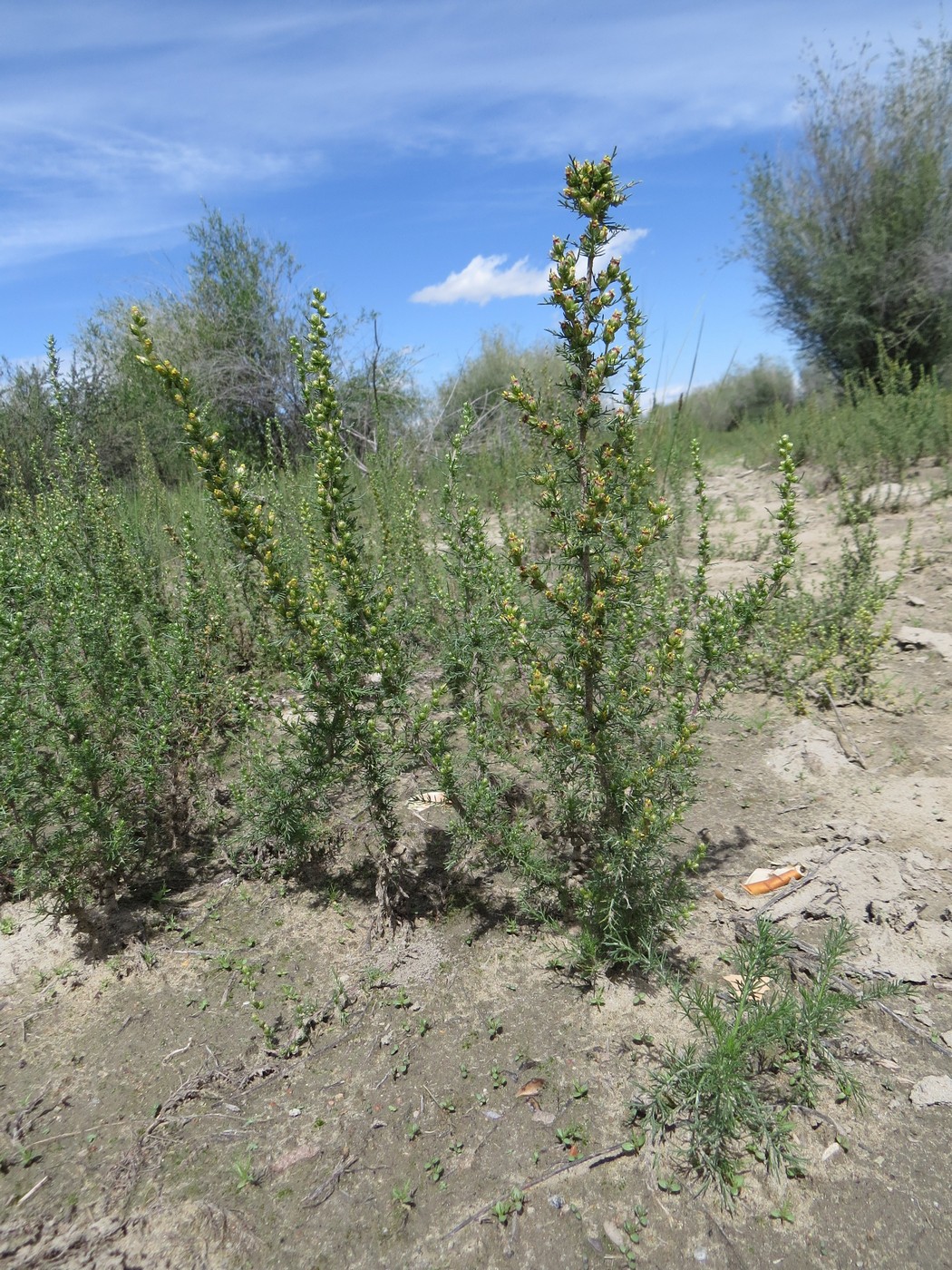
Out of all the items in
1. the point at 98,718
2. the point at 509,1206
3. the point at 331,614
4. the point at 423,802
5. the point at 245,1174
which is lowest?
the point at 509,1206

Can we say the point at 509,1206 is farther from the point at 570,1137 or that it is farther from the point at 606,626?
the point at 606,626

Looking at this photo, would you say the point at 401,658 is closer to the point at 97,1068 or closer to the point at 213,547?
the point at 97,1068

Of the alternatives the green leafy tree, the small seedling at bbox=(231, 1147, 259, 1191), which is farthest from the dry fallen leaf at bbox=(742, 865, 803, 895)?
the green leafy tree

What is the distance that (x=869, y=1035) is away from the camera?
2.26 meters

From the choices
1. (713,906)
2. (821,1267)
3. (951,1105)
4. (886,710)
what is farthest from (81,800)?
(886,710)

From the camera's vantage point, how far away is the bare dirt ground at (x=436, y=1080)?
6.04ft

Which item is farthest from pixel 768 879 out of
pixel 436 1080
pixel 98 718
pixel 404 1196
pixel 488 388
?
pixel 488 388

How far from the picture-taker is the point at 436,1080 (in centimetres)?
225

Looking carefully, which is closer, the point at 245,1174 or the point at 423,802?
the point at 245,1174

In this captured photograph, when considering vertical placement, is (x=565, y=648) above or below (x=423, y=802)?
above

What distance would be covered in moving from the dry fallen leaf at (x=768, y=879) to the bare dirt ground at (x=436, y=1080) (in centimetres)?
5

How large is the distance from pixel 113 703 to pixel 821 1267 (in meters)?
2.73

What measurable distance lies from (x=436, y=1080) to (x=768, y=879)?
4.54ft

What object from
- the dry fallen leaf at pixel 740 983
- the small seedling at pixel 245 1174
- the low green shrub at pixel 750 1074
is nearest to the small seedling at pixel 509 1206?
the low green shrub at pixel 750 1074
